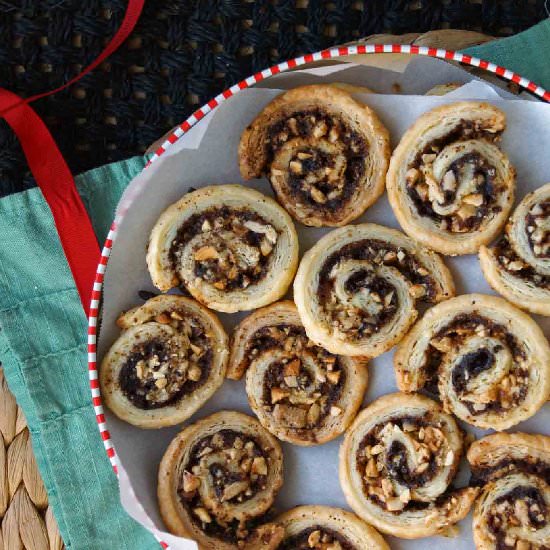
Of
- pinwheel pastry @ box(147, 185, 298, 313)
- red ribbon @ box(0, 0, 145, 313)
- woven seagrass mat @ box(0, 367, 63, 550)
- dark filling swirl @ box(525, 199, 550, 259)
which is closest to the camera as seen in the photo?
dark filling swirl @ box(525, 199, 550, 259)

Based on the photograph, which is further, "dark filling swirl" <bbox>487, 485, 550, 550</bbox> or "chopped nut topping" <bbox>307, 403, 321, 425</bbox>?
"chopped nut topping" <bbox>307, 403, 321, 425</bbox>

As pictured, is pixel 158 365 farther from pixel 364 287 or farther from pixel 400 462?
pixel 400 462

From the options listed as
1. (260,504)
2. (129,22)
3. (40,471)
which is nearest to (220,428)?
(260,504)

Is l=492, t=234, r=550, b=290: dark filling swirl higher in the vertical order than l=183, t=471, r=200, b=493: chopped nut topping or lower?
higher

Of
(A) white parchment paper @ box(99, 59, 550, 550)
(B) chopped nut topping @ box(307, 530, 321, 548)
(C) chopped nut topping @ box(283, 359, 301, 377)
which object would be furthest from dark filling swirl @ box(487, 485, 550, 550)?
(C) chopped nut topping @ box(283, 359, 301, 377)

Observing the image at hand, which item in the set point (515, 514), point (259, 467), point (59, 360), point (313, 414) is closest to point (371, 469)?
point (313, 414)

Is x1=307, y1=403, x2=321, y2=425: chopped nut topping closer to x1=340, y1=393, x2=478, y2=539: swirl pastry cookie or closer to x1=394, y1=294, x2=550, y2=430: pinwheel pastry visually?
x1=340, y1=393, x2=478, y2=539: swirl pastry cookie

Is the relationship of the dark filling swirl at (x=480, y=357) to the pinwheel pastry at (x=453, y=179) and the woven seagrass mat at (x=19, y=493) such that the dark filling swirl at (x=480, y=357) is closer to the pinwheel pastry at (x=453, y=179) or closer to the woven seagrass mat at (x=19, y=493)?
the pinwheel pastry at (x=453, y=179)

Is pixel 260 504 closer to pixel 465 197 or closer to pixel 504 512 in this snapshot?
pixel 504 512
